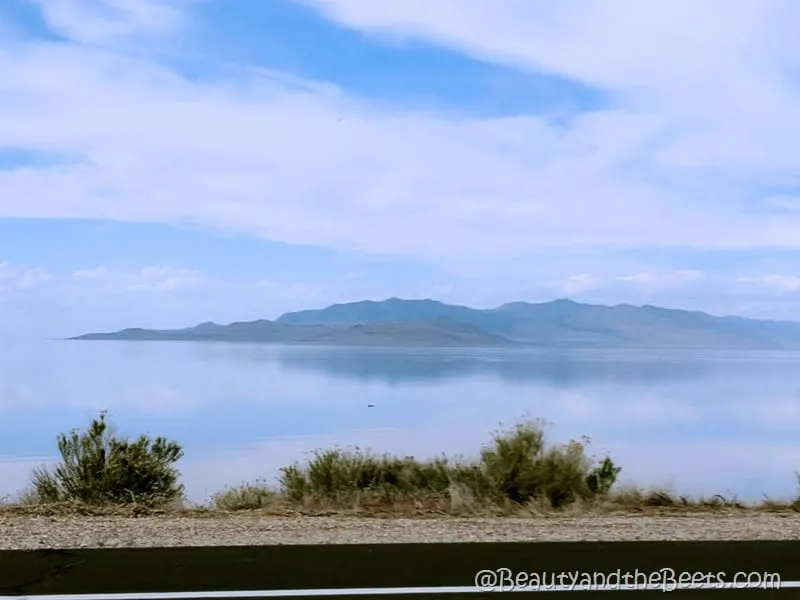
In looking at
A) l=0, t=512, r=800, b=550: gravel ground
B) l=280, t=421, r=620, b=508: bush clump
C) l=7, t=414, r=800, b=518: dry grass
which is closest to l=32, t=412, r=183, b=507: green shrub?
l=7, t=414, r=800, b=518: dry grass

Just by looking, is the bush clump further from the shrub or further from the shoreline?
the shoreline

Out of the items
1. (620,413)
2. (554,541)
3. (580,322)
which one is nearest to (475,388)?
(620,413)

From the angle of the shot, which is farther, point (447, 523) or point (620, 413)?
point (620, 413)

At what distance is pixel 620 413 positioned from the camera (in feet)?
108

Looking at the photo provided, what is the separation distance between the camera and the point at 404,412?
32250mm

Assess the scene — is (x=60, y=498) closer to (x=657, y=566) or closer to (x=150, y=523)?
(x=150, y=523)

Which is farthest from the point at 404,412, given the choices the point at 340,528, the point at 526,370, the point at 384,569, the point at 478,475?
the point at 526,370

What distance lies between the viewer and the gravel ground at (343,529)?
7.25 metres

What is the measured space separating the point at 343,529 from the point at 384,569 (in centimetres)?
175

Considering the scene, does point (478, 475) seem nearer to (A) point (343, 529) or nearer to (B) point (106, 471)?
(A) point (343, 529)

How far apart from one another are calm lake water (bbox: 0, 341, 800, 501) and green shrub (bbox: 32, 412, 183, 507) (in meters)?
0.32

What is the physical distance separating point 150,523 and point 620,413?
2636 centimetres

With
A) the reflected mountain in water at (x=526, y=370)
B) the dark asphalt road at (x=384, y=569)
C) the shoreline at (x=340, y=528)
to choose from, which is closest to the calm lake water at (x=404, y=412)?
the reflected mountain in water at (x=526, y=370)

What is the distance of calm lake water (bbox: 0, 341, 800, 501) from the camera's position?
524 inches
